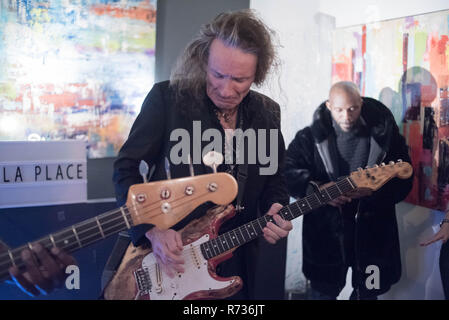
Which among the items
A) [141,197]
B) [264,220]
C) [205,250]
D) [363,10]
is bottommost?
[205,250]

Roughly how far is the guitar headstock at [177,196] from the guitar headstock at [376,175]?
67cm

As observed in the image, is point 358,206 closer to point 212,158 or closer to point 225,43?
point 212,158

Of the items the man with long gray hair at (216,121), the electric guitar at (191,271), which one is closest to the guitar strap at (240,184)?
the man with long gray hair at (216,121)

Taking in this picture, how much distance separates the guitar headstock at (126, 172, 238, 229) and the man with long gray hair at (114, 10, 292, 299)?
0.11 metres

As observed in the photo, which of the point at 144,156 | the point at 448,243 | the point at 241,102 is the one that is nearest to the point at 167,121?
the point at 144,156

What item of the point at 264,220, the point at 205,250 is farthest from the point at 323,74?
the point at 205,250

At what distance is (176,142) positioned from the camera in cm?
188

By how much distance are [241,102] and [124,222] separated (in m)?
0.69

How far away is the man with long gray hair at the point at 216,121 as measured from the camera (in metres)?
1.78

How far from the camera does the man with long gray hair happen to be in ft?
5.83

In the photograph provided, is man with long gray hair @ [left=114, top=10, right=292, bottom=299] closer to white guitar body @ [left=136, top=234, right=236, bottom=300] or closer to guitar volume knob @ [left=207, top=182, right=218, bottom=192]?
white guitar body @ [left=136, top=234, right=236, bottom=300]

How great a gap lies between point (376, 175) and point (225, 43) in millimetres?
853

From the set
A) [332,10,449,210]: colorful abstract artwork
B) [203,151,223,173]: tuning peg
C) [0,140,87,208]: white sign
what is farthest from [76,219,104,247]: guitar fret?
[332,10,449,210]: colorful abstract artwork

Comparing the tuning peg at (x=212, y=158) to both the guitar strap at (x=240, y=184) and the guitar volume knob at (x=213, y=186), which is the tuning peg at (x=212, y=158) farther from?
the guitar volume knob at (x=213, y=186)
